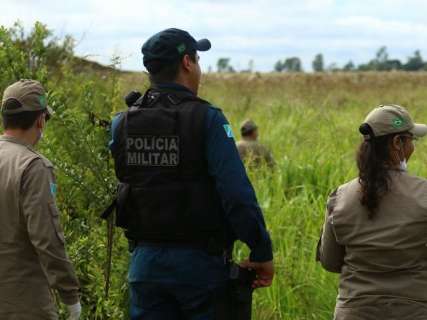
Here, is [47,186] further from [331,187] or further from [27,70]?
[331,187]

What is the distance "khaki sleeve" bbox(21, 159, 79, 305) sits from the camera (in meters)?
3.59

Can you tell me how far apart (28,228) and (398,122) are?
150cm

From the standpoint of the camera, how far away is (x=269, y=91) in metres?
23.9

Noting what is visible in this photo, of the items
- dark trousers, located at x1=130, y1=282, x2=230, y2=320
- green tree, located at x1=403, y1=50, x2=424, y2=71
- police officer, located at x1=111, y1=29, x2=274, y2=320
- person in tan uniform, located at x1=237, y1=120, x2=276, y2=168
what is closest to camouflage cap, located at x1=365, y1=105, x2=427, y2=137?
police officer, located at x1=111, y1=29, x2=274, y2=320

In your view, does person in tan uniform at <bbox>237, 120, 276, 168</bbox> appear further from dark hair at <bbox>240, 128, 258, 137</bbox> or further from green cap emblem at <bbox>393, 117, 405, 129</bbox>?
green cap emblem at <bbox>393, 117, 405, 129</bbox>

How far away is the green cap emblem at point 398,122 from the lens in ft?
12.2

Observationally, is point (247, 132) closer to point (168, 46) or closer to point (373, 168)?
point (168, 46)

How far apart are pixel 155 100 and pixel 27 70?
6.56 ft

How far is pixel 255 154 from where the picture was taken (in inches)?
396

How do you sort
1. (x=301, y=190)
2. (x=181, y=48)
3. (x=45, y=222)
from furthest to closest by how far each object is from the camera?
(x=301, y=190)
(x=181, y=48)
(x=45, y=222)

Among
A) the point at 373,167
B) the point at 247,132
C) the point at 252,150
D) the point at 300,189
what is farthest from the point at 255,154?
the point at 373,167

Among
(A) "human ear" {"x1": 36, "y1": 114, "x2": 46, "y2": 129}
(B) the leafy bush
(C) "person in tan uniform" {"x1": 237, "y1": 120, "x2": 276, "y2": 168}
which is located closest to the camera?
(A) "human ear" {"x1": 36, "y1": 114, "x2": 46, "y2": 129}

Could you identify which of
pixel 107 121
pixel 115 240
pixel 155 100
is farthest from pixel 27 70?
pixel 155 100

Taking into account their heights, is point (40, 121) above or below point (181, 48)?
below
